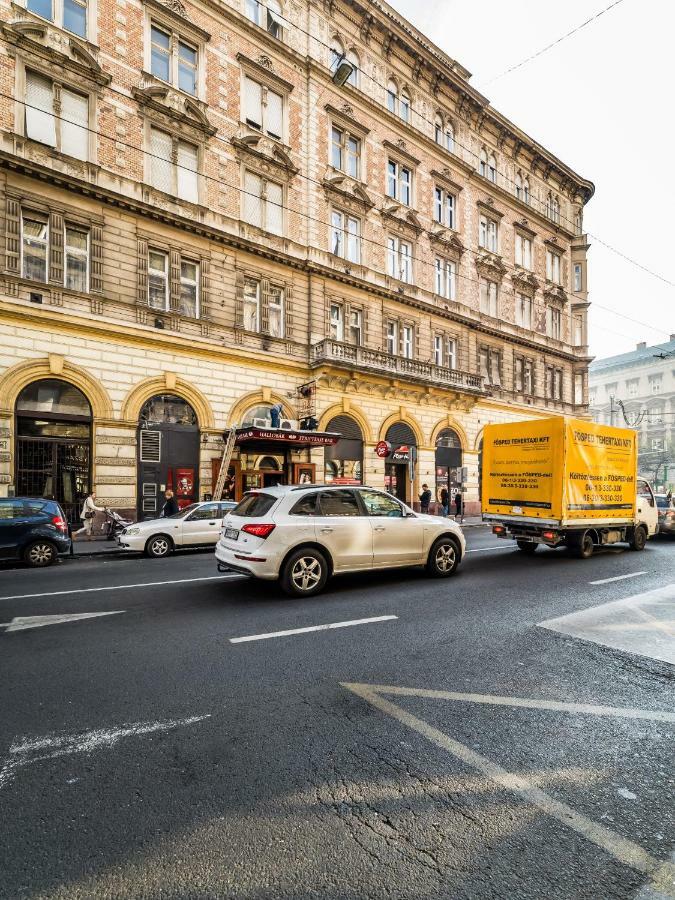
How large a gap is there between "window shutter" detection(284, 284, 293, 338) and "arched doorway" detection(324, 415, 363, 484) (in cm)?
425

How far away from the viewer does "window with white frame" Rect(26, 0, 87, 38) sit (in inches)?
603

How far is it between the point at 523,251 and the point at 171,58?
23.8 meters

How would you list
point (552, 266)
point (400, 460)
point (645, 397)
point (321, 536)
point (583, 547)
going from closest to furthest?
point (321, 536), point (583, 547), point (400, 460), point (552, 266), point (645, 397)

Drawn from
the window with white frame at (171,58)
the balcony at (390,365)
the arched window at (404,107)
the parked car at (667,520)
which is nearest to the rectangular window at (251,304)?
the balcony at (390,365)

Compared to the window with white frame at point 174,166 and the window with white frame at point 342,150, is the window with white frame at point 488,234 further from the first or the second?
the window with white frame at point 174,166

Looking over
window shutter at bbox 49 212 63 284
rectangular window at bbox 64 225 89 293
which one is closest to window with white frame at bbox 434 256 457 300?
rectangular window at bbox 64 225 89 293

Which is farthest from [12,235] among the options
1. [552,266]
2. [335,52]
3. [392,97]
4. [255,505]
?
[552,266]

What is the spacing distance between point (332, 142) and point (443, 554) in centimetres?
2144

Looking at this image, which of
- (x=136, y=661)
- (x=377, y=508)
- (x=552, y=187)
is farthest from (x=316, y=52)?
(x=136, y=661)

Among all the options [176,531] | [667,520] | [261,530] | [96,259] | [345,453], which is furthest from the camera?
[345,453]

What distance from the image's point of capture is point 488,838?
93.2 inches

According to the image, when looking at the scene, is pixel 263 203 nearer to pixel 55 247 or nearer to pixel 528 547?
pixel 55 247

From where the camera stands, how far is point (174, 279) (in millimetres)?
17688

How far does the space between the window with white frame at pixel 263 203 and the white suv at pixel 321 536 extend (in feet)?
52.2
